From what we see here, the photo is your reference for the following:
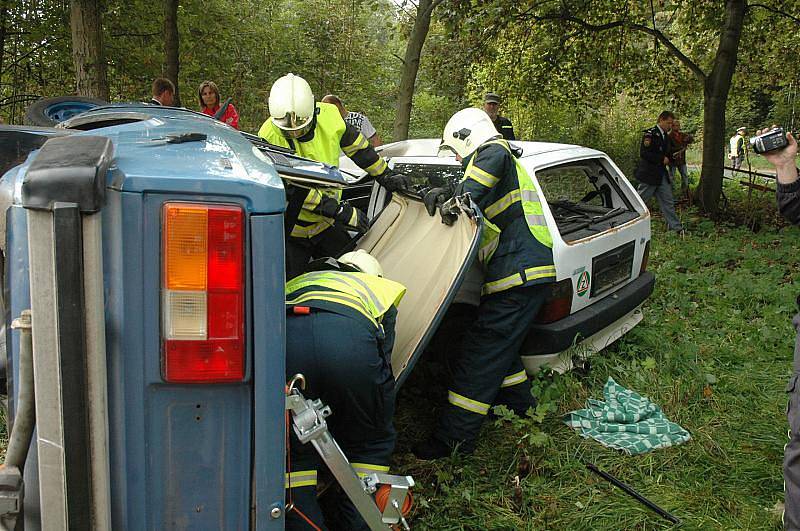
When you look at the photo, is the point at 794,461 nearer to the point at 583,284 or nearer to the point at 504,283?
the point at 504,283

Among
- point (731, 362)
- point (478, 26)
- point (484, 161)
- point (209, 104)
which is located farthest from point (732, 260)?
point (209, 104)

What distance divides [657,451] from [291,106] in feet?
8.64

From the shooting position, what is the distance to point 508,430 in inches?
134

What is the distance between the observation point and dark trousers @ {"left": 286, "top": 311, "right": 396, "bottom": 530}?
196cm

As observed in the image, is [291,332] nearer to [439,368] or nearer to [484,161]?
[484,161]

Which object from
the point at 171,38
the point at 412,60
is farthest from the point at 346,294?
the point at 412,60

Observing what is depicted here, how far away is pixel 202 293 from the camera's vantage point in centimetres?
142

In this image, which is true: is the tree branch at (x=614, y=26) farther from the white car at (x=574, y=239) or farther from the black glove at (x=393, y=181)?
the black glove at (x=393, y=181)

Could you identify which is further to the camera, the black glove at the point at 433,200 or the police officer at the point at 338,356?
the black glove at the point at 433,200

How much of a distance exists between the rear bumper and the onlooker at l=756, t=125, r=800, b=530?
1.31 metres

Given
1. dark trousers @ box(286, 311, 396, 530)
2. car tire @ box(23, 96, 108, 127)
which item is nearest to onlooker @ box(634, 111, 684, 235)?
car tire @ box(23, 96, 108, 127)

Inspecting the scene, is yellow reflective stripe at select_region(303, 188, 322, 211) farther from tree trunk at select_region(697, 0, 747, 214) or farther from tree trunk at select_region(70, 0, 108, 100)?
tree trunk at select_region(697, 0, 747, 214)

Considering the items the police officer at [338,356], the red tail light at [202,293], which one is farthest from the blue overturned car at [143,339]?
the police officer at [338,356]

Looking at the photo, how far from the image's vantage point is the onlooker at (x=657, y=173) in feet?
28.7
